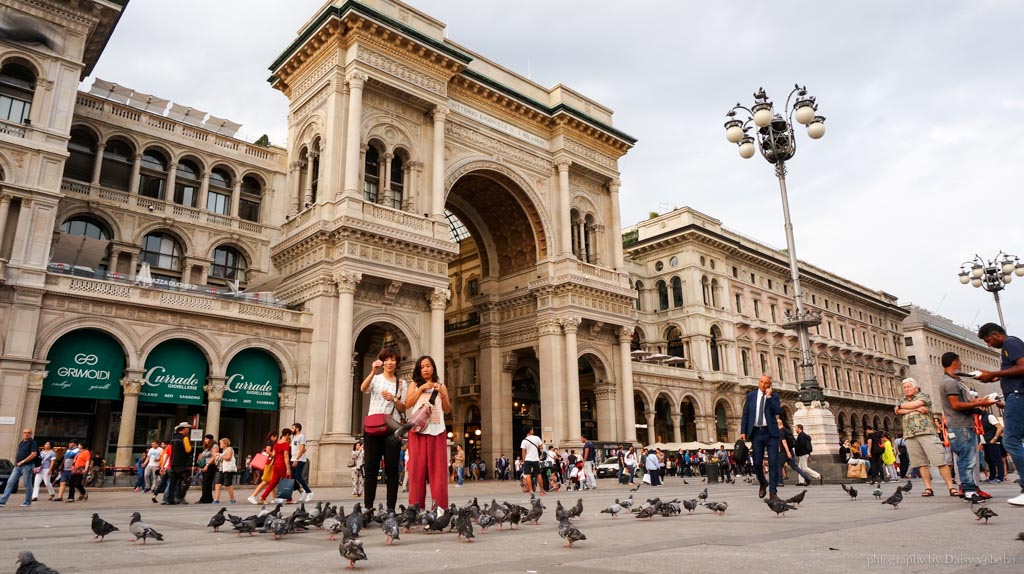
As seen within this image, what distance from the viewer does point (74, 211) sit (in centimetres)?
2625

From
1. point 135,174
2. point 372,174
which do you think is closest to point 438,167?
point 372,174

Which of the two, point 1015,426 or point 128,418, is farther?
point 128,418

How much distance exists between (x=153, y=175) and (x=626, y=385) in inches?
959

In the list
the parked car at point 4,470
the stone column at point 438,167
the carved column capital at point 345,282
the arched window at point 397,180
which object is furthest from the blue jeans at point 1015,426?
the arched window at point 397,180

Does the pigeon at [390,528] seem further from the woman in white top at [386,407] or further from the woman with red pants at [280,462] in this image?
the woman with red pants at [280,462]

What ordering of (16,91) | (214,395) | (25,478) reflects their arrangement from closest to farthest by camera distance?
(25,478) → (16,91) → (214,395)

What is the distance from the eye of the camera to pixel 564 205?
3519cm

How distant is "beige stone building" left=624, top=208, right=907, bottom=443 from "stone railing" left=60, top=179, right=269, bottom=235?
78.7 feet

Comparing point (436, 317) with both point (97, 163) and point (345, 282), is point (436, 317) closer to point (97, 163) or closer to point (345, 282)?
point (345, 282)

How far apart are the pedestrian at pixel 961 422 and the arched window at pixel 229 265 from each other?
27.9 m

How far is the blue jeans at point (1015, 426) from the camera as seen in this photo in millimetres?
7434

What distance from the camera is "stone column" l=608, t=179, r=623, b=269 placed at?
37.5 metres

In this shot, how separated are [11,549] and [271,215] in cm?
2705

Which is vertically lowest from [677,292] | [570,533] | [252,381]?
[570,533]
